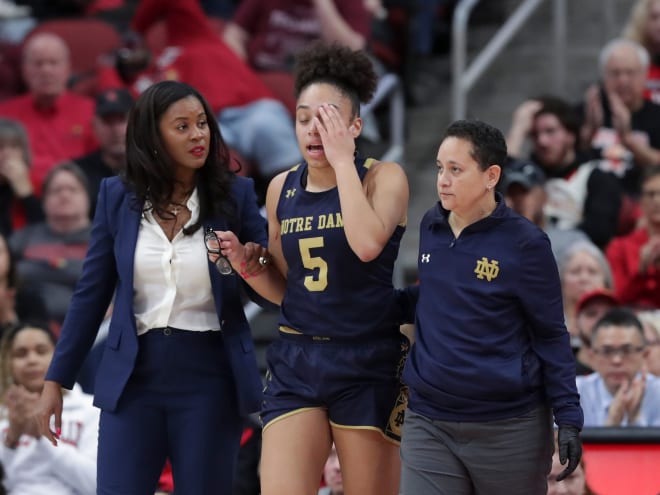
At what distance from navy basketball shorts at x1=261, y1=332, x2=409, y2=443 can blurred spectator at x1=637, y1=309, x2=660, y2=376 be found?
2.35 metres

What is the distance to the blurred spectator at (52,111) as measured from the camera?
861 cm

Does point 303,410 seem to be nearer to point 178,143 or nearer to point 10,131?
point 178,143

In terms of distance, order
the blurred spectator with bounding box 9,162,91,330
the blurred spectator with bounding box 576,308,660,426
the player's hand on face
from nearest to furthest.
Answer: the player's hand on face < the blurred spectator with bounding box 576,308,660,426 < the blurred spectator with bounding box 9,162,91,330

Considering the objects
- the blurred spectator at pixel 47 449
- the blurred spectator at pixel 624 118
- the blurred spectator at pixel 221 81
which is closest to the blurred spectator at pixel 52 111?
the blurred spectator at pixel 221 81

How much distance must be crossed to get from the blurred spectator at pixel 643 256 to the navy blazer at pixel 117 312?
10.5 ft

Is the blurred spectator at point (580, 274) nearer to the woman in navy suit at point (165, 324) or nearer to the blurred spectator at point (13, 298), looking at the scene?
the blurred spectator at point (13, 298)

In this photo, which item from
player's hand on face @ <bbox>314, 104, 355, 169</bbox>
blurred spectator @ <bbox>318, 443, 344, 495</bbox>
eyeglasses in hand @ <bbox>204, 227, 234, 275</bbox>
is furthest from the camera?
blurred spectator @ <bbox>318, 443, 344, 495</bbox>

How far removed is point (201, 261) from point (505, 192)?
119 inches

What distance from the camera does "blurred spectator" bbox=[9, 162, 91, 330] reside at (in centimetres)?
751

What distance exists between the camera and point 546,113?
25.9ft

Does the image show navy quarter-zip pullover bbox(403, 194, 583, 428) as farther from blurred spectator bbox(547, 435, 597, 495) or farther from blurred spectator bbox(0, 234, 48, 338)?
blurred spectator bbox(0, 234, 48, 338)

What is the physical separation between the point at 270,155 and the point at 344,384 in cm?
370

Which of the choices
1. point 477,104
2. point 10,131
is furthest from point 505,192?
point 10,131

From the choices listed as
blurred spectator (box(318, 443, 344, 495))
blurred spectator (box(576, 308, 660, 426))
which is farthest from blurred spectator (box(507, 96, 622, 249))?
blurred spectator (box(318, 443, 344, 495))
